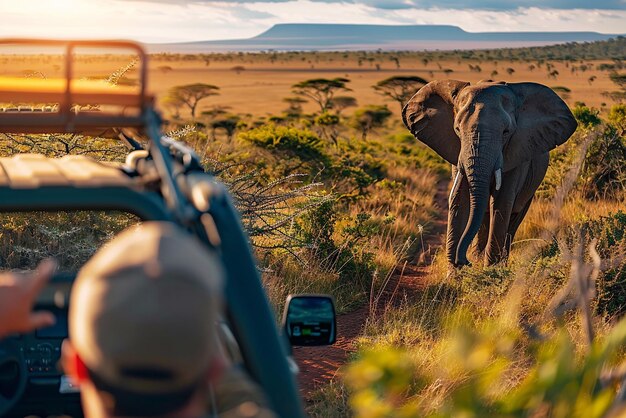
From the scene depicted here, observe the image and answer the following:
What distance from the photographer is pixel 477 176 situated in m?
9.14

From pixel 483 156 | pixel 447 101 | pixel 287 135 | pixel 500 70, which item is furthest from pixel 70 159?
pixel 500 70

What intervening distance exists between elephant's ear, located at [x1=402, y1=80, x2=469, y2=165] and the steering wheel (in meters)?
7.76

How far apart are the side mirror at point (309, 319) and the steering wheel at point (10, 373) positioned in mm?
1186

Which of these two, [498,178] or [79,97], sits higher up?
[79,97]

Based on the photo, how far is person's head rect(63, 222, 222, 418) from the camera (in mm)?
1342

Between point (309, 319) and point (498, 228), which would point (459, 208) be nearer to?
point (498, 228)

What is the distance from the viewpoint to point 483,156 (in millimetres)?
9227

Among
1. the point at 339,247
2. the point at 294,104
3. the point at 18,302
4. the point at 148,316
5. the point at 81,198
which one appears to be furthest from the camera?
the point at 294,104

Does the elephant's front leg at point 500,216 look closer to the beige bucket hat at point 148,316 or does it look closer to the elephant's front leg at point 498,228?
the elephant's front leg at point 498,228

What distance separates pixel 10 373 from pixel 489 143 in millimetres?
6694

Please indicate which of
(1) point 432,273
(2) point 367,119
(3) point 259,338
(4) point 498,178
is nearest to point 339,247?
(1) point 432,273

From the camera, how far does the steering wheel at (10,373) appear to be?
327 cm

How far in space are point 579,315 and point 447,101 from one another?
4317mm

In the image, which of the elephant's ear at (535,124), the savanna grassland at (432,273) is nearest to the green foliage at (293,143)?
the savanna grassland at (432,273)
